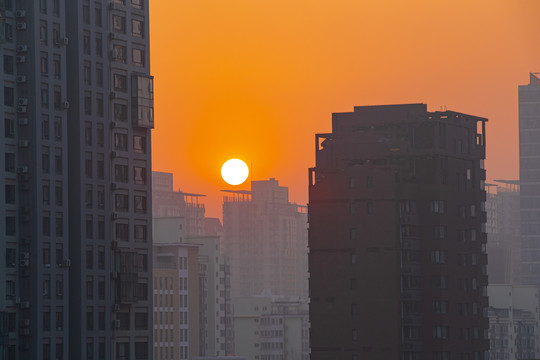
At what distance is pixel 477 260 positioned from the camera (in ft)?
470

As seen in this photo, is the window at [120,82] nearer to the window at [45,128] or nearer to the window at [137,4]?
the window at [137,4]

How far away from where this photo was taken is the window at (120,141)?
112 meters

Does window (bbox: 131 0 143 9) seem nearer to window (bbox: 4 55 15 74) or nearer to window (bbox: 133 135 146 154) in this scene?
window (bbox: 133 135 146 154)

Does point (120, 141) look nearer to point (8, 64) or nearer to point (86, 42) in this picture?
point (86, 42)

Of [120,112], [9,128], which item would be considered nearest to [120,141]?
[120,112]

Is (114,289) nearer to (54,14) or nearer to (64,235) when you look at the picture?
(64,235)

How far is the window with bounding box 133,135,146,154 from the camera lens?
372ft

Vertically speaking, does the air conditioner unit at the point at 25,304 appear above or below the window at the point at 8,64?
below

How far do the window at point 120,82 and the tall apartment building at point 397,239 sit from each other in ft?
103

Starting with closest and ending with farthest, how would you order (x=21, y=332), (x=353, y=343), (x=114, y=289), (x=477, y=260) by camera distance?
(x=21, y=332), (x=114, y=289), (x=353, y=343), (x=477, y=260)

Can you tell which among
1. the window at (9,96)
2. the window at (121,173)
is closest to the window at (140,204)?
the window at (121,173)

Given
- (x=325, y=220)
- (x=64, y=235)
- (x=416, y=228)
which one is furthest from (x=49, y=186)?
(x=416, y=228)

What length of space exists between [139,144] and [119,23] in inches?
390

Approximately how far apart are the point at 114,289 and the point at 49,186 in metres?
10.1
